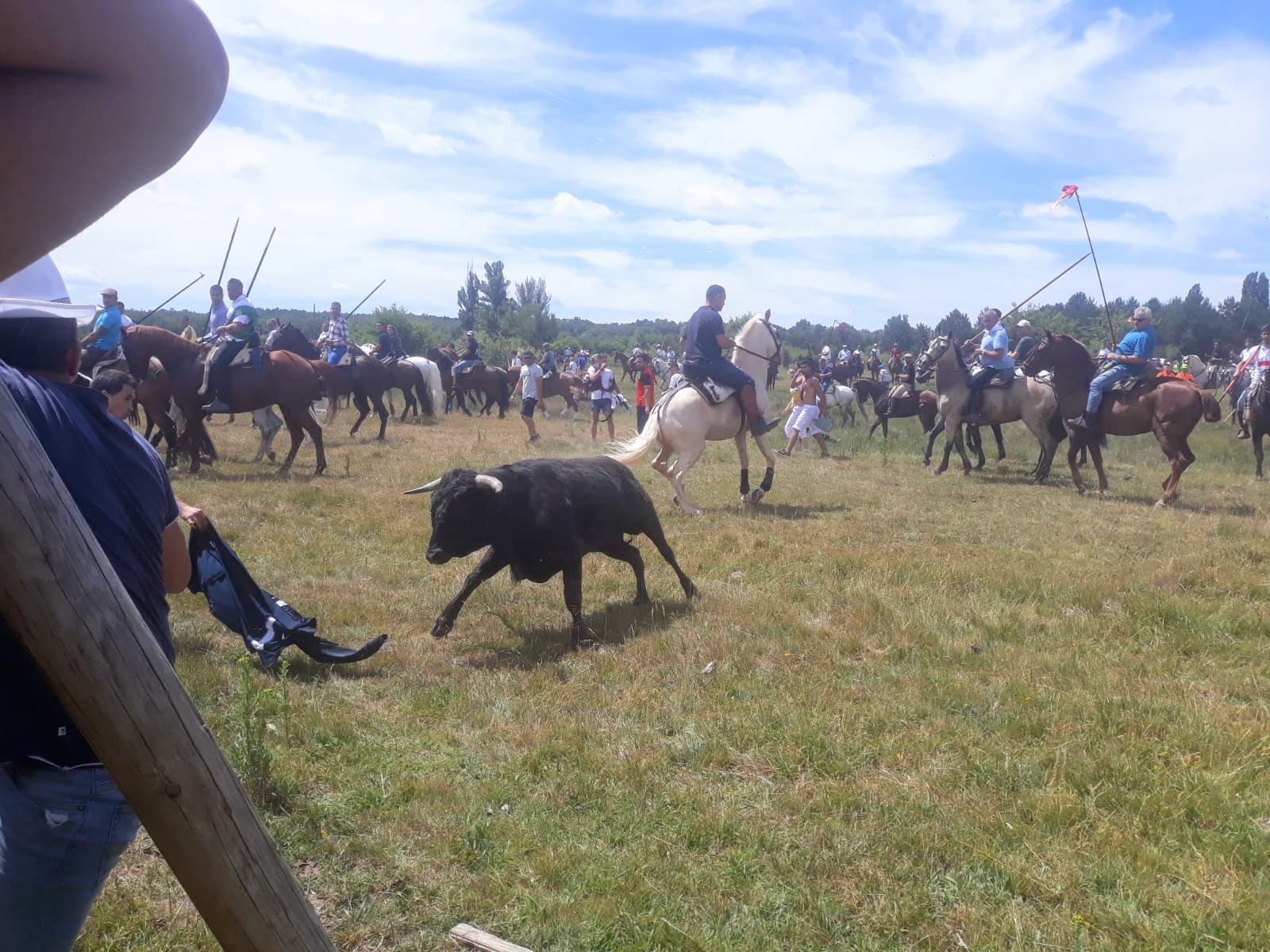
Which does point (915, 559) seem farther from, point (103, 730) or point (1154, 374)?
point (103, 730)

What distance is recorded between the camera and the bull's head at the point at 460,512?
19.2 ft

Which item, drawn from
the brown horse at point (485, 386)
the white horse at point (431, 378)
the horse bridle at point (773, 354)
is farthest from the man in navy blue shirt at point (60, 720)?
the brown horse at point (485, 386)

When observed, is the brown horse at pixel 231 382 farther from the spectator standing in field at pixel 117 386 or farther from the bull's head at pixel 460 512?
the bull's head at pixel 460 512

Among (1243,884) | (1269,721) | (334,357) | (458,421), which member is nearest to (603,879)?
(1243,884)

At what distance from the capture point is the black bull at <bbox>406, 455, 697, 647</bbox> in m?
5.93

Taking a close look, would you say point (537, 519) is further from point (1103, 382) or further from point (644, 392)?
point (644, 392)

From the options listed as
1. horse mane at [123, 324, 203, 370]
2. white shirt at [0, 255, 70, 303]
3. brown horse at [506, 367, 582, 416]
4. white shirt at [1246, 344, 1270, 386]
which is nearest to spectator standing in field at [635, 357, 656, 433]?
brown horse at [506, 367, 582, 416]

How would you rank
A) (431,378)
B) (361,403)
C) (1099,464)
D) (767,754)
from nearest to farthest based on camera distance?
(767,754)
(1099,464)
(361,403)
(431,378)

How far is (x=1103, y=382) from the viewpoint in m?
14.1

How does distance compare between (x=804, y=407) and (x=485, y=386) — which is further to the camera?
(x=485, y=386)

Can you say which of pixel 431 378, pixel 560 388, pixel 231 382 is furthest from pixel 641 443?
pixel 560 388

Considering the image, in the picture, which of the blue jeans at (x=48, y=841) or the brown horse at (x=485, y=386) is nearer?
the blue jeans at (x=48, y=841)

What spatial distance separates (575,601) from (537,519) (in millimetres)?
670

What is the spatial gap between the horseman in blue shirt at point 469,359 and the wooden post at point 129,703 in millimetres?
26359
